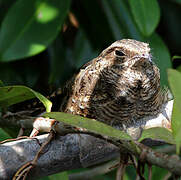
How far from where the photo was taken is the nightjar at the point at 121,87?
49.6 inches

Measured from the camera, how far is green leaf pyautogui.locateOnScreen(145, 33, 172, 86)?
1608 millimetres

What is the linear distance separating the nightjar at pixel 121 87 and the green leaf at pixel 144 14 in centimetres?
26

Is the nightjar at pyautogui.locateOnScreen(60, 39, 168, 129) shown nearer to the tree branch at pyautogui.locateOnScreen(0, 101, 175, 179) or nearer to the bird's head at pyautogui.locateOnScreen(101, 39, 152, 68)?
the bird's head at pyautogui.locateOnScreen(101, 39, 152, 68)

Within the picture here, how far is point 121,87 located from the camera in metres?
1.29

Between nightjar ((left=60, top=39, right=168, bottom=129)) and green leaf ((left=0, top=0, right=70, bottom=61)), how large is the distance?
392mm

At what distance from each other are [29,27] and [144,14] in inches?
22.0

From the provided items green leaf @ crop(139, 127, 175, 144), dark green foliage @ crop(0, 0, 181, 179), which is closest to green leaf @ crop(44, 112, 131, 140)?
green leaf @ crop(139, 127, 175, 144)

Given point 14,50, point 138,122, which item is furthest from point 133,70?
point 14,50

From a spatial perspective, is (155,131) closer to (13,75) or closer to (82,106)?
(82,106)

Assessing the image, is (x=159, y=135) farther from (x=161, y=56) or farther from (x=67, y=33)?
(x=67, y=33)

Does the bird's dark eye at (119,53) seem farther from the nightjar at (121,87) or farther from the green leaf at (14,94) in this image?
the green leaf at (14,94)

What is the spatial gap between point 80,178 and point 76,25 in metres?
0.88

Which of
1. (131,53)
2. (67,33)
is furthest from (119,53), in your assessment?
(67,33)

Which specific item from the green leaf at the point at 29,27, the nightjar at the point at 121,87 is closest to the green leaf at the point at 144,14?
the nightjar at the point at 121,87
